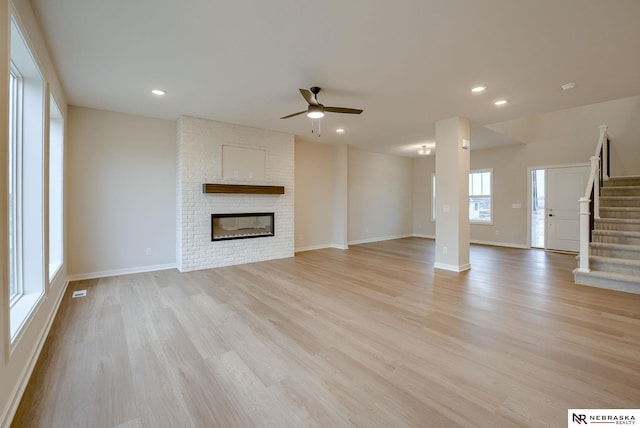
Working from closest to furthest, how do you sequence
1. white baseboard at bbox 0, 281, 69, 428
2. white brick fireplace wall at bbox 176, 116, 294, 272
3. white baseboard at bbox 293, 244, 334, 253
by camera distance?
1. white baseboard at bbox 0, 281, 69, 428
2. white brick fireplace wall at bbox 176, 116, 294, 272
3. white baseboard at bbox 293, 244, 334, 253

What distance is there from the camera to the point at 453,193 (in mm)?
5000

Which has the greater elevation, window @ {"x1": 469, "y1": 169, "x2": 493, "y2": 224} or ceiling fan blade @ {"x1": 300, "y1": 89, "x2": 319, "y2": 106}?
ceiling fan blade @ {"x1": 300, "y1": 89, "x2": 319, "y2": 106}

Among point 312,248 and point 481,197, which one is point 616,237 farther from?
point 312,248

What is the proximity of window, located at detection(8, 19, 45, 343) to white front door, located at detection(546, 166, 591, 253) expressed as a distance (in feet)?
30.9

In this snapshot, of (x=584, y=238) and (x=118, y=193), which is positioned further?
(x=118, y=193)

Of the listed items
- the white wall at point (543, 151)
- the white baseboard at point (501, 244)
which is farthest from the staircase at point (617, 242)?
the white baseboard at point (501, 244)

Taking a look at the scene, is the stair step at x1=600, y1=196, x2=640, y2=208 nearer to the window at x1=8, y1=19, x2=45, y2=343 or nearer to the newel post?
the newel post

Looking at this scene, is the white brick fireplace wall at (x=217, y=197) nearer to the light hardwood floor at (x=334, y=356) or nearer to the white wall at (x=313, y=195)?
the white wall at (x=313, y=195)

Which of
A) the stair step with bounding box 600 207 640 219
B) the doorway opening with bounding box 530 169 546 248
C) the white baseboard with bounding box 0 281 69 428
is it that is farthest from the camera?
the doorway opening with bounding box 530 169 546 248

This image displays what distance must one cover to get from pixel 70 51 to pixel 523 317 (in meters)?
5.46

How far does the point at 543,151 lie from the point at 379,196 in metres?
4.29

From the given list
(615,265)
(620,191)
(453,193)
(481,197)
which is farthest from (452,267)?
(481,197)

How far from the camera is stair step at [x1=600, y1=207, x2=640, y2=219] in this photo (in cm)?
496

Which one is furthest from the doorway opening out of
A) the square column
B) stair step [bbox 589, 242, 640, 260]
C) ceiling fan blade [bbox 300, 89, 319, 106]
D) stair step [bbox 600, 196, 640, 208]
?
ceiling fan blade [bbox 300, 89, 319, 106]
